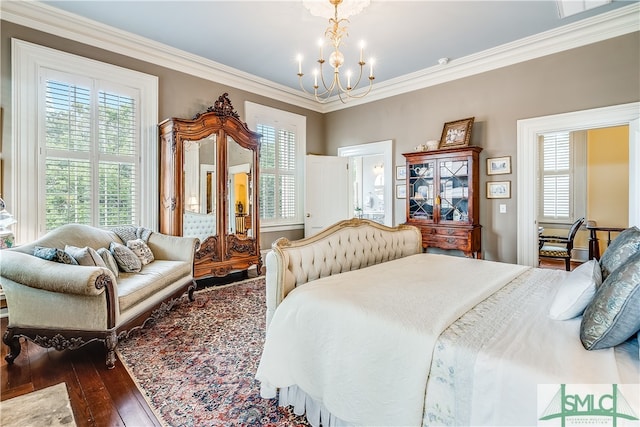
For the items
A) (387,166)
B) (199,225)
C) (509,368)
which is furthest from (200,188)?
(509,368)

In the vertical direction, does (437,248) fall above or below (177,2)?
below

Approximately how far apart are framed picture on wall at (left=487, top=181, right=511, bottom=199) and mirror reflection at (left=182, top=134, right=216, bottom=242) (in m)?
3.56

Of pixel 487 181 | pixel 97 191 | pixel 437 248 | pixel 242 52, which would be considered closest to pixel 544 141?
pixel 487 181

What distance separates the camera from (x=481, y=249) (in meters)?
4.29

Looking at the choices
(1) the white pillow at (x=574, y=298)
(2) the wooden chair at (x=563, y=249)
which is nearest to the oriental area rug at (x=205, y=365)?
(1) the white pillow at (x=574, y=298)

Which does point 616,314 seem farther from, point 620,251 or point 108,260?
point 108,260

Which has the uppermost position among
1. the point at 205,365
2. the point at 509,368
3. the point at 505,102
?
the point at 505,102

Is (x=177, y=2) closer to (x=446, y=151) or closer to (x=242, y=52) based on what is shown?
(x=242, y=52)

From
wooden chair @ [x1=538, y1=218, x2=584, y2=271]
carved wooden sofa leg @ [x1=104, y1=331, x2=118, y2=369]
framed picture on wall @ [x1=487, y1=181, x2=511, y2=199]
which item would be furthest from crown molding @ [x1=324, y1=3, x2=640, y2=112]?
carved wooden sofa leg @ [x1=104, y1=331, x2=118, y2=369]

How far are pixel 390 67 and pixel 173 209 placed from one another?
3.42 meters

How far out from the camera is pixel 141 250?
3.33m

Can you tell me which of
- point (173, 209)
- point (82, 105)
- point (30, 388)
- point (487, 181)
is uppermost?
point (82, 105)

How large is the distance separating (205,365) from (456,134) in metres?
3.99

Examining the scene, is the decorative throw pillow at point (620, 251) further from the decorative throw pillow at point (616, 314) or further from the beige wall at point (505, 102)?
the beige wall at point (505, 102)
